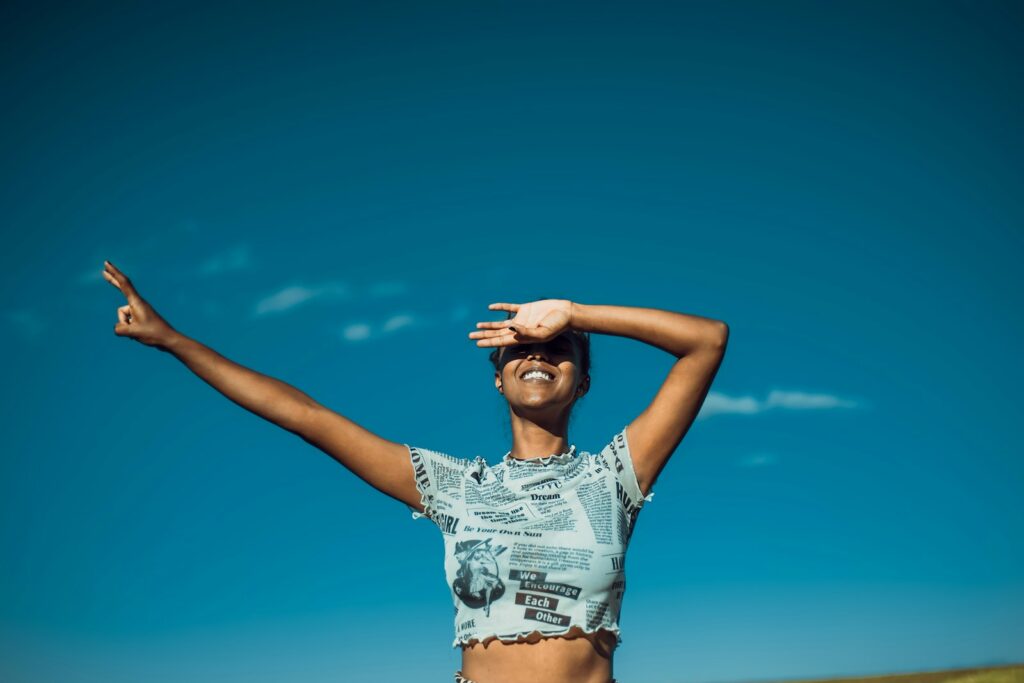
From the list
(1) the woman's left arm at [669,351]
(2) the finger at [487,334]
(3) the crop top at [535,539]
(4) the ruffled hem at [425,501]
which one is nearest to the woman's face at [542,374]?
(2) the finger at [487,334]

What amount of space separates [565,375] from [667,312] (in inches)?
35.8

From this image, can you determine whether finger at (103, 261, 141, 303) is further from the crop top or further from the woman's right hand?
the crop top

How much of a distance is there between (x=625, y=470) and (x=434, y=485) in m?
1.20

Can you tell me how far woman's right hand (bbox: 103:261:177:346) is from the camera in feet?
17.7

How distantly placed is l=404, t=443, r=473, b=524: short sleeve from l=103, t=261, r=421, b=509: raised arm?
0.75 feet

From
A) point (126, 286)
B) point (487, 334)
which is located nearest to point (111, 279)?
point (126, 286)

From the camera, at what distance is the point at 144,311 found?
5.44 m

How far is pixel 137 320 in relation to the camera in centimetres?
545

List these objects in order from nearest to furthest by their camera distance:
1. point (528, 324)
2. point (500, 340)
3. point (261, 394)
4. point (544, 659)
A: point (544, 659) < point (261, 394) < point (528, 324) < point (500, 340)

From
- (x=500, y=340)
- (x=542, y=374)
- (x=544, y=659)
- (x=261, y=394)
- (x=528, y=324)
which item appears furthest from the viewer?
(x=542, y=374)

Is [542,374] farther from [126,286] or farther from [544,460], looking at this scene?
[126,286]

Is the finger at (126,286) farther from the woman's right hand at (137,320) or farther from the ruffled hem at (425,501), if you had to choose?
the ruffled hem at (425,501)

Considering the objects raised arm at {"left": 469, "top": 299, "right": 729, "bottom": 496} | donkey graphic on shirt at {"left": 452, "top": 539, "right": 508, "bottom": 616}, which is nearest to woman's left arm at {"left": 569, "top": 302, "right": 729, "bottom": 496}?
raised arm at {"left": 469, "top": 299, "right": 729, "bottom": 496}

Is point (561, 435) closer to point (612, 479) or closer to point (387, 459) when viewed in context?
point (612, 479)
